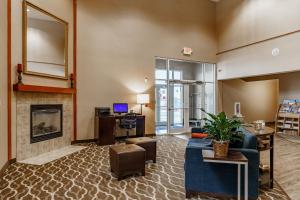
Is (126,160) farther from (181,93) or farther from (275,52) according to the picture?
(275,52)

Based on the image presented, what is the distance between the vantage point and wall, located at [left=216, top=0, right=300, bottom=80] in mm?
6305

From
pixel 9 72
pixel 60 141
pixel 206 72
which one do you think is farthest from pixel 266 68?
pixel 9 72

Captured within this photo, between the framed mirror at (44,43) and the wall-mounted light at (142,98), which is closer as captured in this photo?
the framed mirror at (44,43)

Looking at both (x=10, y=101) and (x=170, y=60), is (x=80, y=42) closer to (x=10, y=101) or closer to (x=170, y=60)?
(x=10, y=101)

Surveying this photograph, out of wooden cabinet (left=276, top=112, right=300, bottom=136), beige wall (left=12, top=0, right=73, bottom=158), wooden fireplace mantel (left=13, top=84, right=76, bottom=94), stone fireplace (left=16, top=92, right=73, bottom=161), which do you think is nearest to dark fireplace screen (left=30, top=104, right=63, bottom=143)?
stone fireplace (left=16, top=92, right=73, bottom=161)

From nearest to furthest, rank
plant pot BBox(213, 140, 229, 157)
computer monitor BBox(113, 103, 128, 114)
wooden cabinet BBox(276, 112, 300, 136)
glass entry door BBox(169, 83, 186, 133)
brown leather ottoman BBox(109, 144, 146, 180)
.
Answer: plant pot BBox(213, 140, 229, 157) < brown leather ottoman BBox(109, 144, 146, 180) < computer monitor BBox(113, 103, 128, 114) < wooden cabinet BBox(276, 112, 300, 136) < glass entry door BBox(169, 83, 186, 133)

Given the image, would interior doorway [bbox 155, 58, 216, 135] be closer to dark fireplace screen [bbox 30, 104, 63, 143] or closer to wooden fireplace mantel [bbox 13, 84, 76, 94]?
wooden fireplace mantel [bbox 13, 84, 76, 94]

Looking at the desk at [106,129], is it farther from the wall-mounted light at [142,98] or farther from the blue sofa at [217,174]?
the blue sofa at [217,174]

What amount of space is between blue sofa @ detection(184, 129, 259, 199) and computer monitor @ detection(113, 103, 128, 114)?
4080 millimetres

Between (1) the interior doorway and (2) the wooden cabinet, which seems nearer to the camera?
(2) the wooden cabinet

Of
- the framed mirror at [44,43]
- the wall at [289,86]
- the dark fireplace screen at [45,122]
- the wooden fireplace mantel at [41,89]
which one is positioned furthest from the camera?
the wall at [289,86]

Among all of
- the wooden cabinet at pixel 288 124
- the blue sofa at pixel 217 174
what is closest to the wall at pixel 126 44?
the wooden cabinet at pixel 288 124

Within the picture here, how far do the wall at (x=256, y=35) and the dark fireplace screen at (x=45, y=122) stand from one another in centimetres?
667

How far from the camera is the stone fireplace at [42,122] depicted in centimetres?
454
